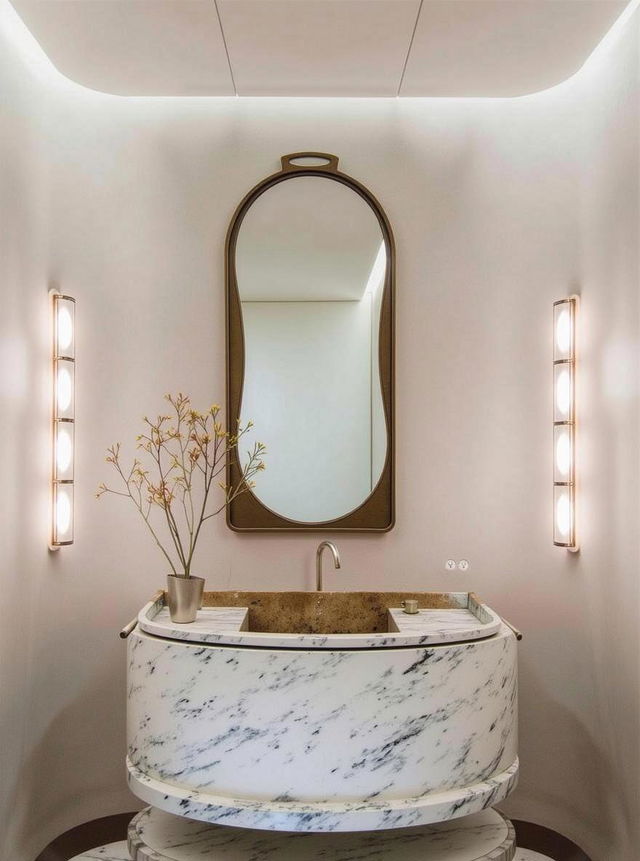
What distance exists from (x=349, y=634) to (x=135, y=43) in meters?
1.86

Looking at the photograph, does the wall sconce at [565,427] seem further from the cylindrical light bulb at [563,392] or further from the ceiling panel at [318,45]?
the ceiling panel at [318,45]

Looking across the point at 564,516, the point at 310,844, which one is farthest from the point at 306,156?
the point at 310,844

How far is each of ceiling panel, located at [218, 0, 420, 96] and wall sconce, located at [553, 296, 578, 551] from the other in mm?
976

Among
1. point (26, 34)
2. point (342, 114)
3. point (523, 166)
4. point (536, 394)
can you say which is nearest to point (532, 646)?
point (536, 394)

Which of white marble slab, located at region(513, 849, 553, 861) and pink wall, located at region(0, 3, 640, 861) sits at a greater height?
pink wall, located at region(0, 3, 640, 861)

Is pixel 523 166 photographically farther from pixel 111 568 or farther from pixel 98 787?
pixel 98 787

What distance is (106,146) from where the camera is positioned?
267 cm

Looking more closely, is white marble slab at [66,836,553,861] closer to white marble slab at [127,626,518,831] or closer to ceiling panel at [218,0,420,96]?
white marble slab at [127,626,518,831]

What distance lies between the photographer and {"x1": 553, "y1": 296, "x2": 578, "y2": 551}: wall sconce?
254 centimetres

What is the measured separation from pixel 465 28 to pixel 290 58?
1.78 feet

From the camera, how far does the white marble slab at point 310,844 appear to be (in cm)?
206

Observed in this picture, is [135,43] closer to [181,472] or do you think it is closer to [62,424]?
[62,424]

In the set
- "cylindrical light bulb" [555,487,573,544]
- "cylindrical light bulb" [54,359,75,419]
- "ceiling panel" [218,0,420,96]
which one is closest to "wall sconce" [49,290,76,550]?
"cylindrical light bulb" [54,359,75,419]

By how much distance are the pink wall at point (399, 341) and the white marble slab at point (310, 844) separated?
49cm
